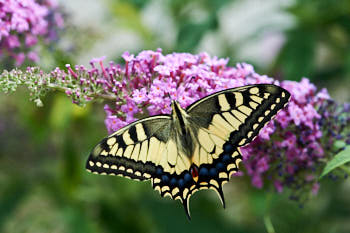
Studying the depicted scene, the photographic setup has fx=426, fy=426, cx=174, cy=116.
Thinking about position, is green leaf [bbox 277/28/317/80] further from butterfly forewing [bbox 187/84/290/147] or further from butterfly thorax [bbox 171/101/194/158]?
butterfly thorax [bbox 171/101/194/158]

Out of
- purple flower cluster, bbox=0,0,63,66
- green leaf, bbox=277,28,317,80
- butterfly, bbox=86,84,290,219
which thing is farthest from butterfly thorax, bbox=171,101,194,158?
green leaf, bbox=277,28,317,80

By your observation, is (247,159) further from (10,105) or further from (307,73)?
(10,105)

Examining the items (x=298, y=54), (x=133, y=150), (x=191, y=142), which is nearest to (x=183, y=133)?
(x=191, y=142)

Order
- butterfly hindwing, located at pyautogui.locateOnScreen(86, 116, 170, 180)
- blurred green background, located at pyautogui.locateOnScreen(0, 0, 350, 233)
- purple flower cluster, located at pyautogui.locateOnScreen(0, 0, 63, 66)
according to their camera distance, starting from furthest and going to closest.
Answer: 1. blurred green background, located at pyautogui.locateOnScreen(0, 0, 350, 233)
2. purple flower cluster, located at pyautogui.locateOnScreen(0, 0, 63, 66)
3. butterfly hindwing, located at pyautogui.locateOnScreen(86, 116, 170, 180)

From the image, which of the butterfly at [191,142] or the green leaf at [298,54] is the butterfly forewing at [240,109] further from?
the green leaf at [298,54]

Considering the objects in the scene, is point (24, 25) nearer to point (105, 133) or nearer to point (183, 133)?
point (183, 133)

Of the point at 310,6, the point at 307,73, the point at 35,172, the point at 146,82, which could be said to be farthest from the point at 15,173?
the point at 310,6
